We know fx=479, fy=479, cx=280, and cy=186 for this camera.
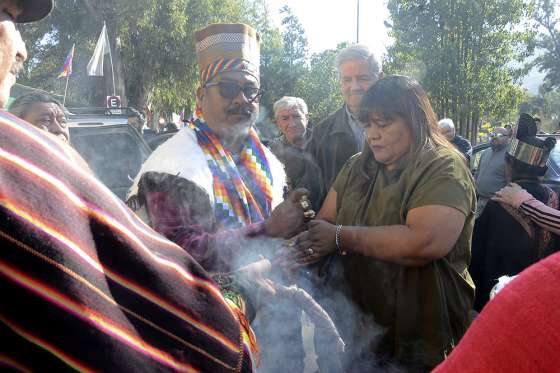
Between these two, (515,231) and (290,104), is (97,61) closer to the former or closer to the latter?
(290,104)

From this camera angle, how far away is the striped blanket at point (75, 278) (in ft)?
2.75

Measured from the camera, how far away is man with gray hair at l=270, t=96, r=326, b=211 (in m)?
3.64

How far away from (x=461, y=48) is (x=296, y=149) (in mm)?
8746

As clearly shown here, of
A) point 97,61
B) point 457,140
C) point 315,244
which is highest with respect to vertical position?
point 97,61

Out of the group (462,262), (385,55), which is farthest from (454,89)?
(462,262)

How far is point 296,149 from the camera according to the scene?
14.9 feet

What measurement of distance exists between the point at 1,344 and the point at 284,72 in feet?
73.5

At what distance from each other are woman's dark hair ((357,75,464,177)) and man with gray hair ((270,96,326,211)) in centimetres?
129

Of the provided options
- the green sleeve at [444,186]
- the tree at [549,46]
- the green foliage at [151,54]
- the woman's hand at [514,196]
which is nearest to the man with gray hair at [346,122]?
the woman's hand at [514,196]

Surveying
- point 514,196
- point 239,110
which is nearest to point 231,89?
point 239,110

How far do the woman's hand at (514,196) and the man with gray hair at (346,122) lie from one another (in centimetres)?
101

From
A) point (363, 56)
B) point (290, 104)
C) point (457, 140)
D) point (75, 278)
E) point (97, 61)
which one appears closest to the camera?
point (75, 278)

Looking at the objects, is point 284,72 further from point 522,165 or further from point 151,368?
point 151,368

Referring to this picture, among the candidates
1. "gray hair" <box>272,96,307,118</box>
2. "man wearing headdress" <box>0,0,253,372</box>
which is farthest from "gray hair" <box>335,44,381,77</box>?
"man wearing headdress" <box>0,0,253,372</box>
